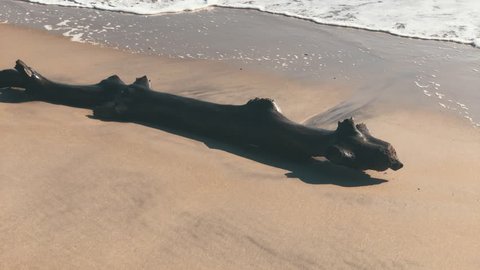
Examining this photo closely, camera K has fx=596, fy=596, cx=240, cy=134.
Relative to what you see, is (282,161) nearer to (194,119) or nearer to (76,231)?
(194,119)

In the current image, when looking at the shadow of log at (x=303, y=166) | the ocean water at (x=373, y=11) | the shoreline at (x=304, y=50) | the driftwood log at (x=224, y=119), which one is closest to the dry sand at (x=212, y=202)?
the shadow of log at (x=303, y=166)

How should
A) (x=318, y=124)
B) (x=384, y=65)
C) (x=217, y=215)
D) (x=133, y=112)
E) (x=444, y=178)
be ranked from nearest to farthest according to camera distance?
(x=217, y=215), (x=444, y=178), (x=133, y=112), (x=318, y=124), (x=384, y=65)

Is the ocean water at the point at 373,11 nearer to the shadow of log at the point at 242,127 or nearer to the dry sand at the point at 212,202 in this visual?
the dry sand at the point at 212,202

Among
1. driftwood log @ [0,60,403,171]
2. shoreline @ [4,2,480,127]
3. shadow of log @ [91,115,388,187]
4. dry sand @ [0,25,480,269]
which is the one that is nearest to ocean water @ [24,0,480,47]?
shoreline @ [4,2,480,127]

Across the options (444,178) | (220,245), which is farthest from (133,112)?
(444,178)

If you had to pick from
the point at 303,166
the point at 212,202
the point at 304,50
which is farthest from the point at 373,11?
the point at 212,202

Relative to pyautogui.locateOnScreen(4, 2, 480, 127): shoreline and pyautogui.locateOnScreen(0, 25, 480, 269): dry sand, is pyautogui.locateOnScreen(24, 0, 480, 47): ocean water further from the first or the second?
pyautogui.locateOnScreen(0, 25, 480, 269): dry sand
